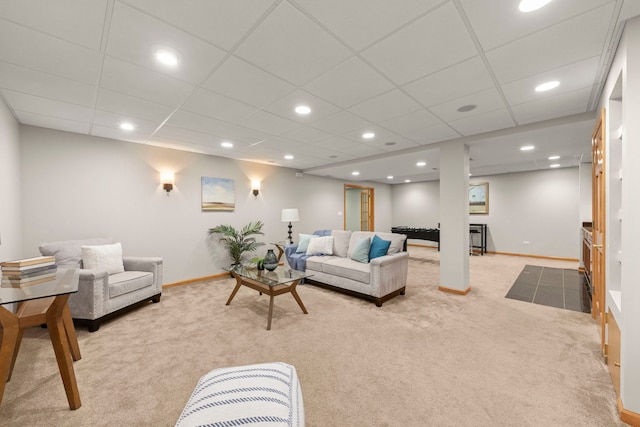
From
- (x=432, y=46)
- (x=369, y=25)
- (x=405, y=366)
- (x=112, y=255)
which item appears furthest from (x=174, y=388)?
(x=432, y=46)

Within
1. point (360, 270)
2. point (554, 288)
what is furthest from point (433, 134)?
point (554, 288)

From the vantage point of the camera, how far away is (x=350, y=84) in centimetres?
230

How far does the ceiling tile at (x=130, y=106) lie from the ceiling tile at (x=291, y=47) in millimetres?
1434

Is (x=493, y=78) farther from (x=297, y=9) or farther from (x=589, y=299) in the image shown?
(x=589, y=299)

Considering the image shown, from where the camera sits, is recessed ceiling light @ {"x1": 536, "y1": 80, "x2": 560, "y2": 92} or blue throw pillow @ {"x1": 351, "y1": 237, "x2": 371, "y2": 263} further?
blue throw pillow @ {"x1": 351, "y1": 237, "x2": 371, "y2": 263}

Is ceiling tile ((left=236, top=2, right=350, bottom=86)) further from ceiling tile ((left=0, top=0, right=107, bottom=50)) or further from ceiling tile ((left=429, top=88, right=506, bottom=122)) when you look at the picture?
ceiling tile ((left=429, top=88, right=506, bottom=122))

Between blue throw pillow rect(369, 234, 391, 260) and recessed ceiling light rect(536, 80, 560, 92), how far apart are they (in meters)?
2.39

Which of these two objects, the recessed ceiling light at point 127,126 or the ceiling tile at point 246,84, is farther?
the recessed ceiling light at point 127,126

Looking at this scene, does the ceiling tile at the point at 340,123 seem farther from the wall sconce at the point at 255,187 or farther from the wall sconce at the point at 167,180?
the wall sconce at the point at 167,180

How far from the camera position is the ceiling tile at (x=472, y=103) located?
2516 mm

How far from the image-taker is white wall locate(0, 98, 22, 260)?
255 centimetres

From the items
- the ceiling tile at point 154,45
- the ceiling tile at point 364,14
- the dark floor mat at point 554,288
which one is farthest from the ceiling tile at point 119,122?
the dark floor mat at point 554,288

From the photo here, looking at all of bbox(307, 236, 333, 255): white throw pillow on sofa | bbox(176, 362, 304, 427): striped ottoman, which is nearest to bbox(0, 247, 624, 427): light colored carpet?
bbox(176, 362, 304, 427): striped ottoman

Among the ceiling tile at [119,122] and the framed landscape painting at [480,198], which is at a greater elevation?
the ceiling tile at [119,122]
